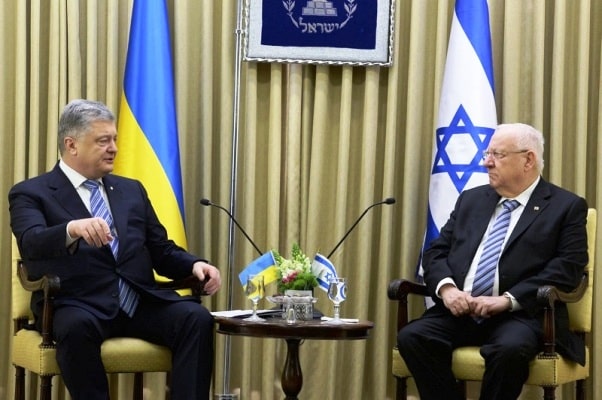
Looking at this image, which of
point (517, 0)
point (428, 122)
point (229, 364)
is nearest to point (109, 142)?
point (229, 364)

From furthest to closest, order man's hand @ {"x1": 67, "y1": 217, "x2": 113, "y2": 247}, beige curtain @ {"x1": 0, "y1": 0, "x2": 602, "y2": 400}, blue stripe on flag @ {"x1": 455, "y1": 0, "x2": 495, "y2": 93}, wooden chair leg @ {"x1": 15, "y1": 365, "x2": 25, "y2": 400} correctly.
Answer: beige curtain @ {"x1": 0, "y1": 0, "x2": 602, "y2": 400} → blue stripe on flag @ {"x1": 455, "y1": 0, "x2": 495, "y2": 93} → wooden chair leg @ {"x1": 15, "y1": 365, "x2": 25, "y2": 400} → man's hand @ {"x1": 67, "y1": 217, "x2": 113, "y2": 247}

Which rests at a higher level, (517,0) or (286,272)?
(517,0)

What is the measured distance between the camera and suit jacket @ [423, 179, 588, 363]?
13.8 ft

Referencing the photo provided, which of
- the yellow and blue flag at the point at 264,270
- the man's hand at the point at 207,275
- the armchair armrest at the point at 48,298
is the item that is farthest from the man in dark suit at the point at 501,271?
the armchair armrest at the point at 48,298

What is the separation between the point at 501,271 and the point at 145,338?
62.0 inches

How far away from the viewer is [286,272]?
13.8 ft

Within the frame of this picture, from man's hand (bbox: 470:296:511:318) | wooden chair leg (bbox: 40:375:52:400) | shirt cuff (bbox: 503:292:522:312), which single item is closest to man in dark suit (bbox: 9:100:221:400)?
wooden chair leg (bbox: 40:375:52:400)

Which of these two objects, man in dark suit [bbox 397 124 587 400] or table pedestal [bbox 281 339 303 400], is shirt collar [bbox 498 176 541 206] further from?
table pedestal [bbox 281 339 303 400]

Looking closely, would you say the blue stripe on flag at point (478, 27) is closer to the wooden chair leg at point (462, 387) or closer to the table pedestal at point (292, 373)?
the wooden chair leg at point (462, 387)

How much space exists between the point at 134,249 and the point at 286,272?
717mm

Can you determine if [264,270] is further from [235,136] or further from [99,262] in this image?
[235,136]

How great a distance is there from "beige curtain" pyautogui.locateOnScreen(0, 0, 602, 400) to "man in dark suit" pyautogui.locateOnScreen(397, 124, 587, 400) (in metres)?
0.92

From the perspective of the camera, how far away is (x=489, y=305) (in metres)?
4.17

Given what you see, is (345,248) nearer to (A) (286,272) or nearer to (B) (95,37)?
(A) (286,272)
